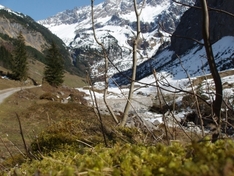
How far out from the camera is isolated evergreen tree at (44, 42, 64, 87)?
55344 mm

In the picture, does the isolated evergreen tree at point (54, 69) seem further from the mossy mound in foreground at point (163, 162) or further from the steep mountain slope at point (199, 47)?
the mossy mound in foreground at point (163, 162)

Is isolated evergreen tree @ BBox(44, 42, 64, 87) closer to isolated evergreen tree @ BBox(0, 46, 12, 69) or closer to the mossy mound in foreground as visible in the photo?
isolated evergreen tree @ BBox(0, 46, 12, 69)

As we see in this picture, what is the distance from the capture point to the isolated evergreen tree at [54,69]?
55344 millimetres

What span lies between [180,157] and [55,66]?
187 ft

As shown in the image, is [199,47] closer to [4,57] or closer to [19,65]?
[4,57]

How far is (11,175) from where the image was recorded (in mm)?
1710

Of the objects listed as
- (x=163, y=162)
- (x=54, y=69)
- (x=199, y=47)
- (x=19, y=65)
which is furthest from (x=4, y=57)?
(x=163, y=162)

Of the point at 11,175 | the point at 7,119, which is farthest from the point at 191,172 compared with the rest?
the point at 7,119

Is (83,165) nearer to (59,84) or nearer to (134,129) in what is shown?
(134,129)

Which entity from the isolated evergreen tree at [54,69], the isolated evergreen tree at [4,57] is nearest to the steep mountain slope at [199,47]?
the isolated evergreen tree at [54,69]

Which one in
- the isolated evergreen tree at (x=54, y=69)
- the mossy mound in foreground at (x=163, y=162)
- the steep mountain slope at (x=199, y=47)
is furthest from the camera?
the steep mountain slope at (x=199, y=47)

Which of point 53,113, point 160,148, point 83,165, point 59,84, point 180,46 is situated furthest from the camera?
point 180,46

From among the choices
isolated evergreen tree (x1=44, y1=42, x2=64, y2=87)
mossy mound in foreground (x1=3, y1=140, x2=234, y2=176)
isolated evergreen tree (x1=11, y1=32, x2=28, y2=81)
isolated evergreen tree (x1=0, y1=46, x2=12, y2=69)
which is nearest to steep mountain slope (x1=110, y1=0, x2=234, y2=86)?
isolated evergreen tree (x1=44, y1=42, x2=64, y2=87)

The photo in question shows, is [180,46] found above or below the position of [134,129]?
above
